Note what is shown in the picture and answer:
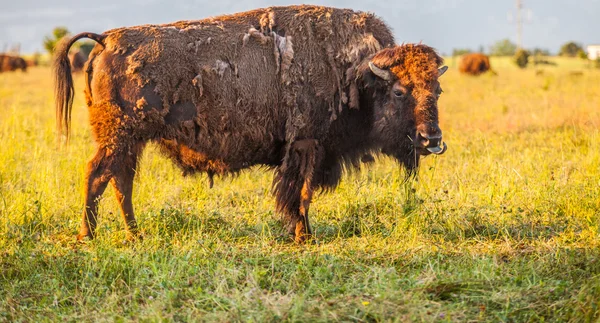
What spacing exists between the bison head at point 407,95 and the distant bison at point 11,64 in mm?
33621

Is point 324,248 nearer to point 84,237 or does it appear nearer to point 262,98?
point 262,98

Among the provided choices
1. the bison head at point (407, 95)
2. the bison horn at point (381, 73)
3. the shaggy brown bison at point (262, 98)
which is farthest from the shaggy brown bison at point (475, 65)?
the bison horn at point (381, 73)

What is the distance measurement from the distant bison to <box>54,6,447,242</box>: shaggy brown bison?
3255cm

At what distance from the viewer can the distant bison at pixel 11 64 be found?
35.9 meters

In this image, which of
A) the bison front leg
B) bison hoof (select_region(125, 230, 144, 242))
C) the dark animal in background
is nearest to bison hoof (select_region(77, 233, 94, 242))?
bison hoof (select_region(125, 230, 144, 242))

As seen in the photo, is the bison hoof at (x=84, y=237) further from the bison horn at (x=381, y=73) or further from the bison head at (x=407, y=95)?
the bison horn at (x=381, y=73)

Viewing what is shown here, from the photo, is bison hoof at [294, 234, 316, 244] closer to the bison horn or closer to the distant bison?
the bison horn

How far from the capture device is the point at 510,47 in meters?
77.6

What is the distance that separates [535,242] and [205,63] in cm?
322

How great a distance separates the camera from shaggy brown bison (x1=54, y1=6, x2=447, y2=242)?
5925mm

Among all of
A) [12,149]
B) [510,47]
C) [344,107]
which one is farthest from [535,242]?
[510,47]

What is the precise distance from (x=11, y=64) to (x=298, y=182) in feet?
111

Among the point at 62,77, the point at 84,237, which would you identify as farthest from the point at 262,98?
the point at 84,237

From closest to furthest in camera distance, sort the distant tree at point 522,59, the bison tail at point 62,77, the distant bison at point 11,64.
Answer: the bison tail at point 62,77, the distant bison at point 11,64, the distant tree at point 522,59
